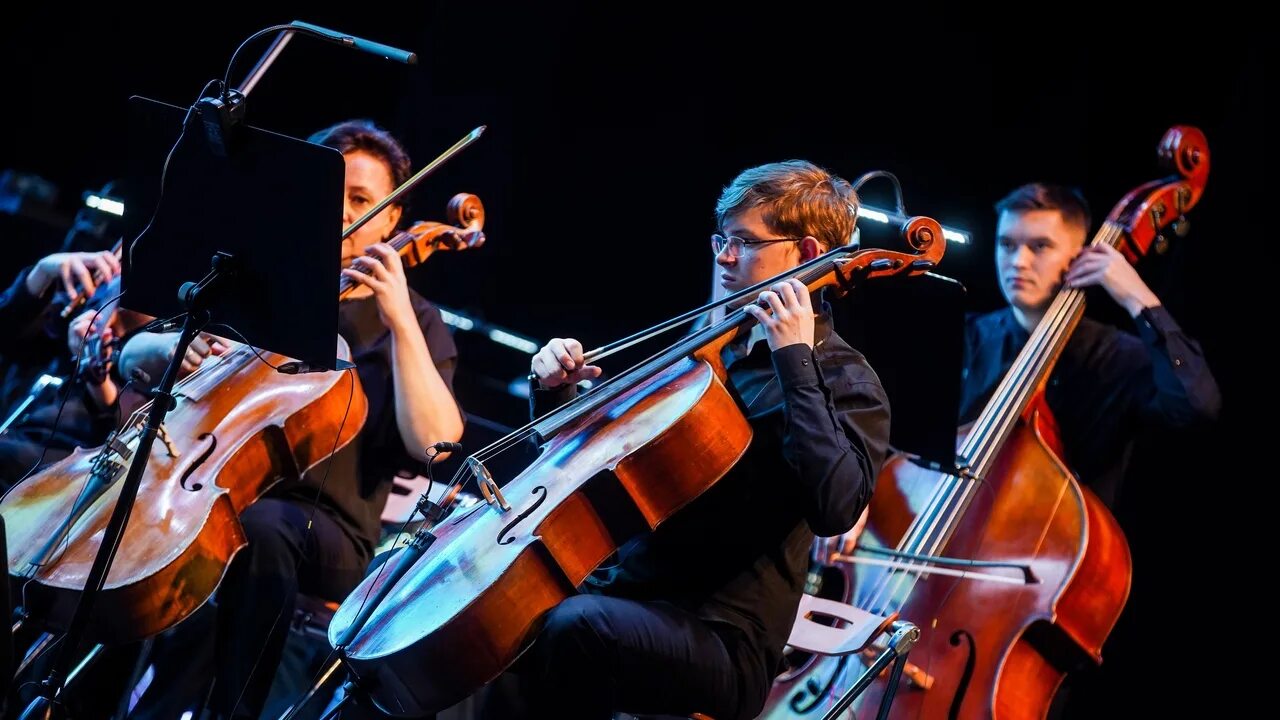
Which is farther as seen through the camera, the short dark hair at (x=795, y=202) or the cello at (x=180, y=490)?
the short dark hair at (x=795, y=202)

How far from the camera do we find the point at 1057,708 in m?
2.98

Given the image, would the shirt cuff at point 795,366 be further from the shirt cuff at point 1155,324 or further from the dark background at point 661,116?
the dark background at point 661,116

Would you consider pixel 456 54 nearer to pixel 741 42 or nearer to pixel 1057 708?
pixel 741 42

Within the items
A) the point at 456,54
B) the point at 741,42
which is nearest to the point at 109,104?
the point at 456,54

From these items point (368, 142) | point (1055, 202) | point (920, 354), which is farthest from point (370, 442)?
point (1055, 202)

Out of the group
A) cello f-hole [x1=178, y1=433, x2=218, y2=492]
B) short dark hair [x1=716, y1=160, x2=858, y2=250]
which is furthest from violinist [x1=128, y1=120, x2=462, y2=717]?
short dark hair [x1=716, y1=160, x2=858, y2=250]

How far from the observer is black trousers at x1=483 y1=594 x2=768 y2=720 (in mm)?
1887

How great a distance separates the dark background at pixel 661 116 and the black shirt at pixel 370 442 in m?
1.11

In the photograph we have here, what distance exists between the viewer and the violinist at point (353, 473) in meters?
2.38

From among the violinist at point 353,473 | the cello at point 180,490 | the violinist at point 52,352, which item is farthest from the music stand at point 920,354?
the violinist at point 52,352

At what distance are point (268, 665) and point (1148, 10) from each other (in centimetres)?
360

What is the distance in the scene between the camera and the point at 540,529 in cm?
181

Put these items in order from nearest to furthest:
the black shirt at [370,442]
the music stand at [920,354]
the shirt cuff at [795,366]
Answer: the shirt cuff at [795,366] → the music stand at [920,354] → the black shirt at [370,442]

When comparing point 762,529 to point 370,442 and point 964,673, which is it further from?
point 370,442
